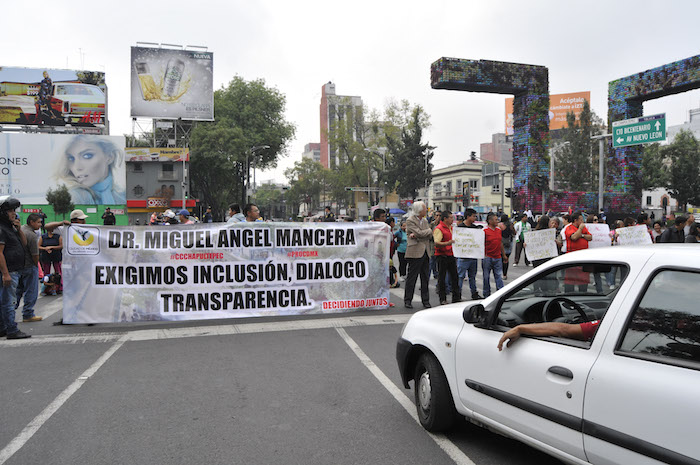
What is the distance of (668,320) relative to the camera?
7.91 feet

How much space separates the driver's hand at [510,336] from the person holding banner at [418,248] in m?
5.75

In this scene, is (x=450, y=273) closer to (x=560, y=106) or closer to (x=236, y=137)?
(x=236, y=137)

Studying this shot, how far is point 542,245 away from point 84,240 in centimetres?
821

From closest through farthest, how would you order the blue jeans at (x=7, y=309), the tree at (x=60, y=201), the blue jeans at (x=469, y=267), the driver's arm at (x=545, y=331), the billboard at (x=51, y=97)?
the driver's arm at (x=545, y=331)
the blue jeans at (x=7, y=309)
the blue jeans at (x=469, y=267)
the tree at (x=60, y=201)
the billboard at (x=51, y=97)

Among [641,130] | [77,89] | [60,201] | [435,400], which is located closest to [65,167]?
[60,201]

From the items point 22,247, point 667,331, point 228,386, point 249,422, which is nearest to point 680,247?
point 667,331

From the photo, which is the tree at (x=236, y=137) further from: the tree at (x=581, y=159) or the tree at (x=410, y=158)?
the tree at (x=581, y=159)

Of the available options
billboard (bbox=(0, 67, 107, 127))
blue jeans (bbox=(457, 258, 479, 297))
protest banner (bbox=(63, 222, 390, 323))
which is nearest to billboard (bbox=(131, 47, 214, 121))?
billboard (bbox=(0, 67, 107, 127))

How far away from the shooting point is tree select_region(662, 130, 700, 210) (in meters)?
51.8

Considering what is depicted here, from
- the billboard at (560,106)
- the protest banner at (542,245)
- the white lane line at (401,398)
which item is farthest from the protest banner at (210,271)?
the billboard at (560,106)

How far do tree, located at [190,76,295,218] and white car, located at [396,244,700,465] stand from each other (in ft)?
167

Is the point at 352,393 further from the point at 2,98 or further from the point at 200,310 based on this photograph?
the point at 2,98

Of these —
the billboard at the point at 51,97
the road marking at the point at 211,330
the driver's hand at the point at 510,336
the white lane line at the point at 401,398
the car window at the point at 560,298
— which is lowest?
the road marking at the point at 211,330

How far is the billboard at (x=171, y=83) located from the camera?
4688 centimetres
